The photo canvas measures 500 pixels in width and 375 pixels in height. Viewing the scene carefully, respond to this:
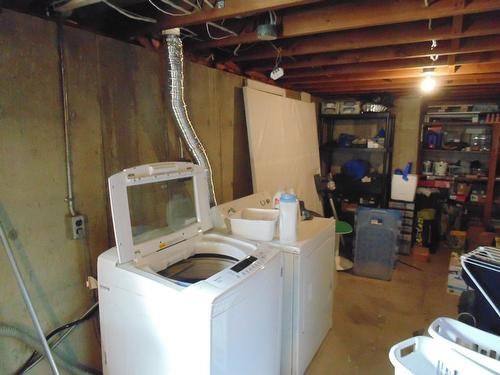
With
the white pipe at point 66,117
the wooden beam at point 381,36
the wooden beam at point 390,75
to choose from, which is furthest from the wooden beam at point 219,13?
the wooden beam at point 390,75

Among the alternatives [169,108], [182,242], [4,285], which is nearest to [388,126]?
[169,108]

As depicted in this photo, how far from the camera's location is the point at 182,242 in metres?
1.70

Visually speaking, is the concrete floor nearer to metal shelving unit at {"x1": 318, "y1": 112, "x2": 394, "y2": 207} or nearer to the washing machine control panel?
the washing machine control panel

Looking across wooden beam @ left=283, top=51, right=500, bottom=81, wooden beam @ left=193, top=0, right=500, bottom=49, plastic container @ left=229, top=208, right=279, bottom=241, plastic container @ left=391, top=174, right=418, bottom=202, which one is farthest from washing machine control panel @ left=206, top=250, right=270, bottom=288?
plastic container @ left=391, top=174, right=418, bottom=202

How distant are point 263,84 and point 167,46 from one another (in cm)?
143

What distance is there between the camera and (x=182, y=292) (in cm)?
123

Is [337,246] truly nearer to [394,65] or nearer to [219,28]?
[394,65]

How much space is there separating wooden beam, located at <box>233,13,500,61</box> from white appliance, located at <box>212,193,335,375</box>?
111cm

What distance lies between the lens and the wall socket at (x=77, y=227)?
1612 millimetres

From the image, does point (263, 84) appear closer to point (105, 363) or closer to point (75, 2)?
point (75, 2)

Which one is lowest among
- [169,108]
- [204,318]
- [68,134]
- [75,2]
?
[204,318]

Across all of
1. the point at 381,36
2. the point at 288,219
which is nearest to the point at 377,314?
the point at 288,219

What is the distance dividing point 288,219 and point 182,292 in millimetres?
810

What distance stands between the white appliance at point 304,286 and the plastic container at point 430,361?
73 centimetres
